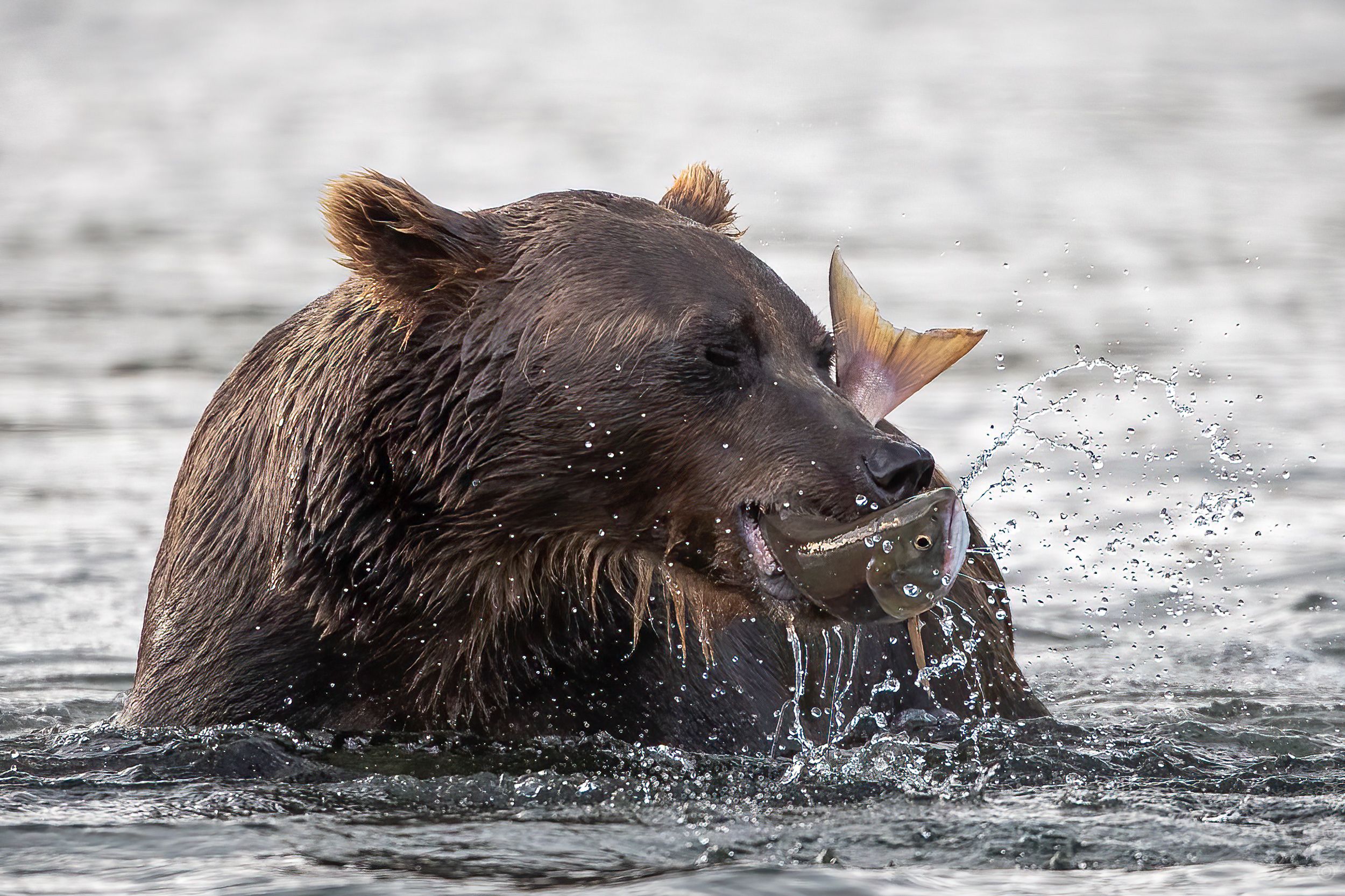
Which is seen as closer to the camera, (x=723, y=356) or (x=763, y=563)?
(x=763, y=563)

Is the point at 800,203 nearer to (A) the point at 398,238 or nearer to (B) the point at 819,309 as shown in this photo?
(B) the point at 819,309

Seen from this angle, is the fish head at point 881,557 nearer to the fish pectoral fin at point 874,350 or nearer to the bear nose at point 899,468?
the bear nose at point 899,468

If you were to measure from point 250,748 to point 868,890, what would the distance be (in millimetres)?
1922

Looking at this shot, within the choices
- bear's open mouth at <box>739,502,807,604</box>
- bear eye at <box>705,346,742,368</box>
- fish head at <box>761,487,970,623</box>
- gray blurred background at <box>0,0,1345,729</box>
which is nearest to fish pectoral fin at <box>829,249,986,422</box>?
bear eye at <box>705,346,742,368</box>

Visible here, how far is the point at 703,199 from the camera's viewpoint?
6.75 metres

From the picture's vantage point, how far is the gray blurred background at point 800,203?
1030cm

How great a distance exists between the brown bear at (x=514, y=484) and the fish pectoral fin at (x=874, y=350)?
22 cm

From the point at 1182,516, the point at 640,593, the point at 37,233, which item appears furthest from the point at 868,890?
the point at 37,233

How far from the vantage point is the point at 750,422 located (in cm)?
570

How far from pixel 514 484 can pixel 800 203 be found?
12457 millimetres

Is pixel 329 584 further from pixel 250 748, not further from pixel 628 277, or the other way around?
pixel 628 277

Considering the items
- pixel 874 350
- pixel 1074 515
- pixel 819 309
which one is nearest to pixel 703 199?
pixel 819 309

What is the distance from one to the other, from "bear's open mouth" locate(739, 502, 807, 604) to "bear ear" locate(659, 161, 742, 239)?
1314 millimetres

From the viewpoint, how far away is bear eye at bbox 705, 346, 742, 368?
228 inches
